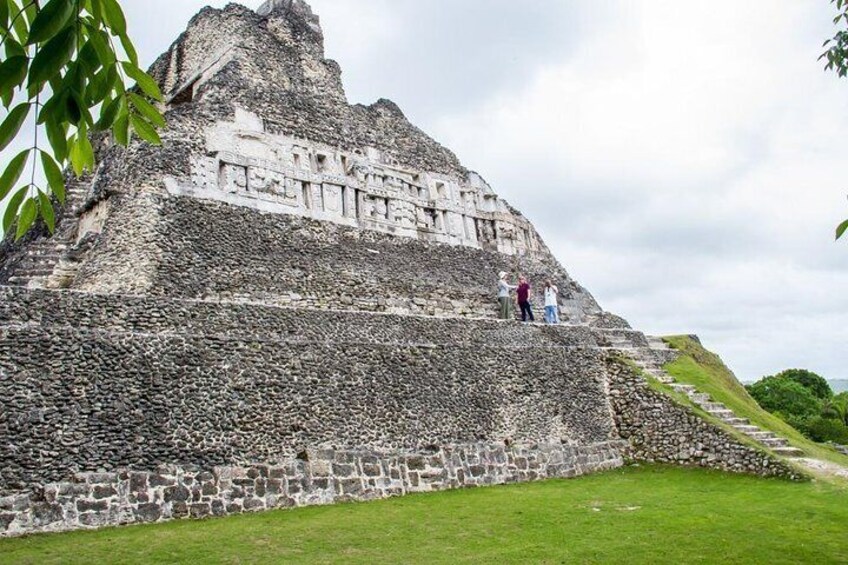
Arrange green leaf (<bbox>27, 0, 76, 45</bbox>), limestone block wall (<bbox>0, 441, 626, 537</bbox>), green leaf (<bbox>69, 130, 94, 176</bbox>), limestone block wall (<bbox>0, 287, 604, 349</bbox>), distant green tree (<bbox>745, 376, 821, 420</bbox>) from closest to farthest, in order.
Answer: green leaf (<bbox>27, 0, 76, 45</bbox>) < green leaf (<bbox>69, 130, 94, 176</bbox>) < limestone block wall (<bbox>0, 441, 626, 537</bbox>) < limestone block wall (<bbox>0, 287, 604, 349</bbox>) < distant green tree (<bbox>745, 376, 821, 420</bbox>)

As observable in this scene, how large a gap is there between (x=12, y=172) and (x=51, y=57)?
0.44 m

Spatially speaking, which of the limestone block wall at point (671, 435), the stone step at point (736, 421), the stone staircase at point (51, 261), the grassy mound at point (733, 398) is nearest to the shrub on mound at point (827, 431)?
the grassy mound at point (733, 398)

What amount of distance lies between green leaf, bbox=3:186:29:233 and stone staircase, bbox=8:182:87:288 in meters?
11.9

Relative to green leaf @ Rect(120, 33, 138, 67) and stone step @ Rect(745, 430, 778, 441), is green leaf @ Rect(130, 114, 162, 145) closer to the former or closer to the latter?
green leaf @ Rect(120, 33, 138, 67)

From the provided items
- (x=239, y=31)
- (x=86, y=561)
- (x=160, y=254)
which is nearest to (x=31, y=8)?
(x=86, y=561)

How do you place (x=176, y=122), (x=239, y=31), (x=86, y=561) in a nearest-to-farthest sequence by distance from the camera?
(x=86, y=561) → (x=176, y=122) → (x=239, y=31)

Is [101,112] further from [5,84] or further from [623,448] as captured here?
[623,448]

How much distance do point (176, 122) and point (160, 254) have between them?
12.1ft

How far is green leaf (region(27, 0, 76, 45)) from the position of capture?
2.40 meters

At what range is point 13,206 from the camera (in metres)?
2.74

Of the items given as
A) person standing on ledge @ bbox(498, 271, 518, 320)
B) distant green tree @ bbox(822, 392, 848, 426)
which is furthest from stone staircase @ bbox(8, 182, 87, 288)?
distant green tree @ bbox(822, 392, 848, 426)

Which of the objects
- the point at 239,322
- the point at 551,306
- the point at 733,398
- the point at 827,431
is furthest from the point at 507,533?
the point at 827,431

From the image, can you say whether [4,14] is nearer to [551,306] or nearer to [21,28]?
[21,28]

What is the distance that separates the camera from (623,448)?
15.1 metres
